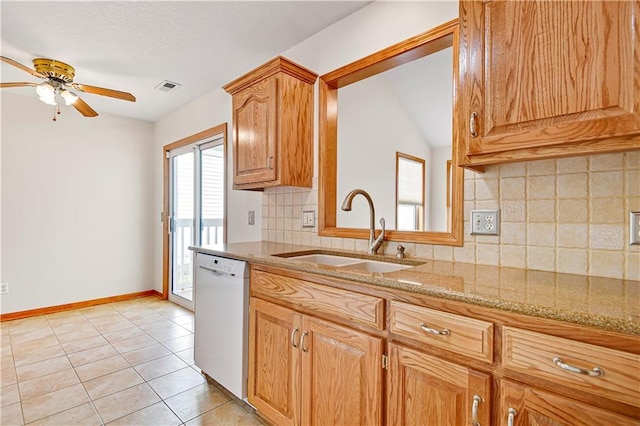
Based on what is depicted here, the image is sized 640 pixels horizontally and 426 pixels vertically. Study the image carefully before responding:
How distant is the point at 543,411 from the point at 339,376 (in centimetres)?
71

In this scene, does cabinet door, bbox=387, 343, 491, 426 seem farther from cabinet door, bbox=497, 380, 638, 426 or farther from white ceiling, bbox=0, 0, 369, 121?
white ceiling, bbox=0, 0, 369, 121

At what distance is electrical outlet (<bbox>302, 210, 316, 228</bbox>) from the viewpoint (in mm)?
2243

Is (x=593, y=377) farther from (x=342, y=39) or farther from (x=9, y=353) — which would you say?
(x=9, y=353)

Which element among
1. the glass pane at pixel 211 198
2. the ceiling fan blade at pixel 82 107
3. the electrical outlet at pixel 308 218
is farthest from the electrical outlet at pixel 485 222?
the ceiling fan blade at pixel 82 107

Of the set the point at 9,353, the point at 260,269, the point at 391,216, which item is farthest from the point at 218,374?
the point at 391,216

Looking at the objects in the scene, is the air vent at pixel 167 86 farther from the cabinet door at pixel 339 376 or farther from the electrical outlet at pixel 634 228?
the electrical outlet at pixel 634 228

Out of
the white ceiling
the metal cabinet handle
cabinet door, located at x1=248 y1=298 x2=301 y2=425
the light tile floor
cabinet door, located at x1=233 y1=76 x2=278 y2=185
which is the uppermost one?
the white ceiling

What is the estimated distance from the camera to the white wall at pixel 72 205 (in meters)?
3.39

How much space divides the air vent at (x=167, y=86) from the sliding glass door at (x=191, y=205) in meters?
0.65

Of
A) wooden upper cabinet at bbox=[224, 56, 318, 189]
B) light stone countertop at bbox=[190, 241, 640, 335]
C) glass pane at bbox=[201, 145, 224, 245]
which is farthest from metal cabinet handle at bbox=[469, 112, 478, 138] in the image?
glass pane at bbox=[201, 145, 224, 245]

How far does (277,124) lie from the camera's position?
2080 millimetres

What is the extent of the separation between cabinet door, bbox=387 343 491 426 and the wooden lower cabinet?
64 millimetres

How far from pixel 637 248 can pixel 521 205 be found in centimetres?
38

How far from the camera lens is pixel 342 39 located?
2.09 meters
